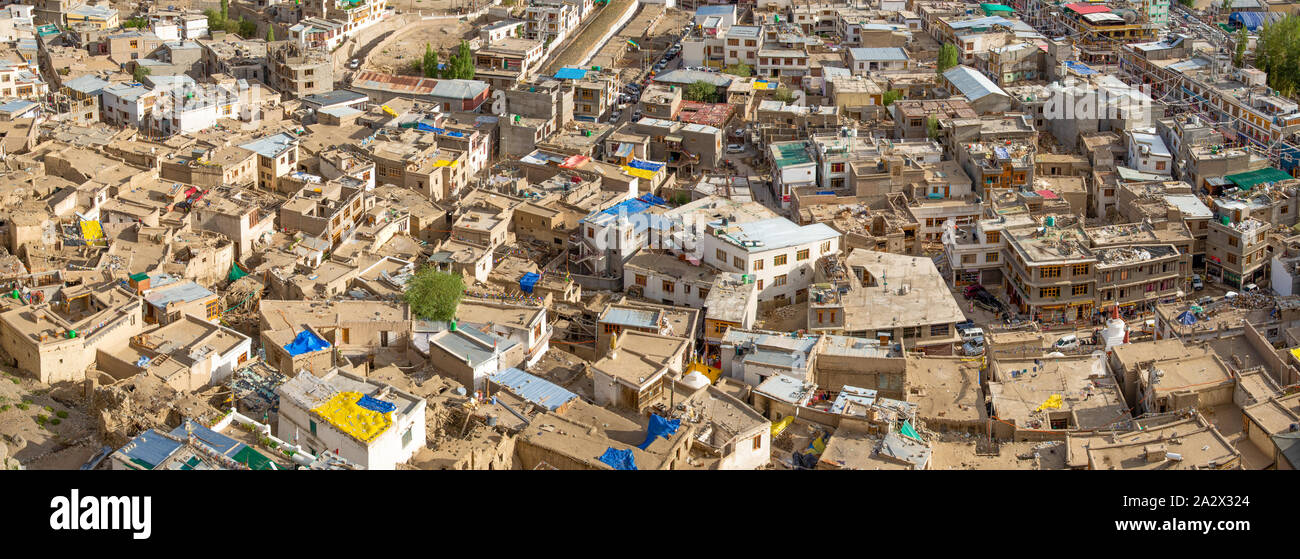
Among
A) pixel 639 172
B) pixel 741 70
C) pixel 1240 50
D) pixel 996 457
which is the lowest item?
pixel 996 457

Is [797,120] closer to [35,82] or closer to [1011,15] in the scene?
[1011,15]

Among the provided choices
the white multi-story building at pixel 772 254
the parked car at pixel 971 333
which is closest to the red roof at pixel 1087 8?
the white multi-story building at pixel 772 254

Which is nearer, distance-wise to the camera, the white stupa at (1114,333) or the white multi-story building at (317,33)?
the white stupa at (1114,333)

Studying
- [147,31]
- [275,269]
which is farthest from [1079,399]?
[147,31]

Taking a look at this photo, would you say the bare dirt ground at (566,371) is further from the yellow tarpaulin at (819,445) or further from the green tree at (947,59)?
the green tree at (947,59)

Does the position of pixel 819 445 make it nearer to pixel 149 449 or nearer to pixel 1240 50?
pixel 149 449

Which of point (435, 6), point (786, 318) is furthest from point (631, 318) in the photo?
point (435, 6)
